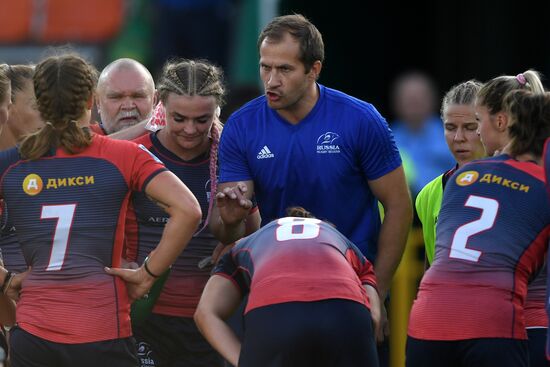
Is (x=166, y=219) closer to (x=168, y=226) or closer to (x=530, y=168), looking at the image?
(x=168, y=226)

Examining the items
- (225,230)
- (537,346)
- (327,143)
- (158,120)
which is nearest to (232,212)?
(225,230)

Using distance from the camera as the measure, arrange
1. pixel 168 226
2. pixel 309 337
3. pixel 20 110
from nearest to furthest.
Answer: pixel 309 337
pixel 168 226
pixel 20 110

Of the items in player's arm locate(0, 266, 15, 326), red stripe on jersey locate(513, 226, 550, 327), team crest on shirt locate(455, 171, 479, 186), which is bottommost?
player's arm locate(0, 266, 15, 326)

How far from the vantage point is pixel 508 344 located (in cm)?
530

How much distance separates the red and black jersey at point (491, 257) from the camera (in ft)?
17.5

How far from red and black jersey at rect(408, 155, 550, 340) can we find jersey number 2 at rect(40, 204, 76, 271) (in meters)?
1.53

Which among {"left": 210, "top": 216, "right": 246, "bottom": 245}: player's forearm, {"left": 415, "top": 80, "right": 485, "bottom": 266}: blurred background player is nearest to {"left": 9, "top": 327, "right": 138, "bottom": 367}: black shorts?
{"left": 210, "top": 216, "right": 246, "bottom": 245}: player's forearm

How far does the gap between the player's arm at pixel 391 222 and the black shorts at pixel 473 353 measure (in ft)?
2.71

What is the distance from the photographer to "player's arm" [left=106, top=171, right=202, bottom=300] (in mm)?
5473

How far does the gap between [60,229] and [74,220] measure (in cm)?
A: 7

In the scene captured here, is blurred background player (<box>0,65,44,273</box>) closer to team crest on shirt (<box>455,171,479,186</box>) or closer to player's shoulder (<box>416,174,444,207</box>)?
player's shoulder (<box>416,174,444,207</box>)

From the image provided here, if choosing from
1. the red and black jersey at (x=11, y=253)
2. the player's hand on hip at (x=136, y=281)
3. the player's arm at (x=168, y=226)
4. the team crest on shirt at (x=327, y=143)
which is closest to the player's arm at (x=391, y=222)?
the team crest on shirt at (x=327, y=143)

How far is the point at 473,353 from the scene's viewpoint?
531cm

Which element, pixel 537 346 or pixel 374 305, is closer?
pixel 374 305
